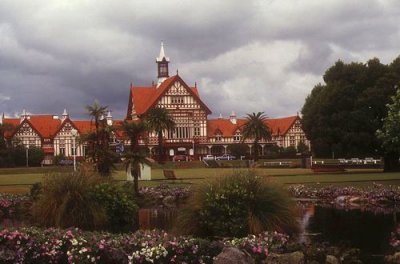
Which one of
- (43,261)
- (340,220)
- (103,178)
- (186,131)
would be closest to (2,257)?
(43,261)

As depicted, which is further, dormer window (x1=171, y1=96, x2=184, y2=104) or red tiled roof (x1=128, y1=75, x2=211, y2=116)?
dormer window (x1=171, y1=96, x2=184, y2=104)

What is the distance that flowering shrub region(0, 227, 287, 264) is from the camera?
11.0 metres

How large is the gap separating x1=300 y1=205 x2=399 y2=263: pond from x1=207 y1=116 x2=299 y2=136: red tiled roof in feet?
307

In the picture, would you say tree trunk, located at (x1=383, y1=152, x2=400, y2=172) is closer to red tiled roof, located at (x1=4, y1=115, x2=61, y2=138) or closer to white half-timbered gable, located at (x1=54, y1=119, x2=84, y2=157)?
white half-timbered gable, located at (x1=54, y1=119, x2=84, y2=157)

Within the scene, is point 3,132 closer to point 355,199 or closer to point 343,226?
point 355,199

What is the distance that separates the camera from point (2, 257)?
Result: 1151 centimetres

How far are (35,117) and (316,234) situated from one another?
348 ft

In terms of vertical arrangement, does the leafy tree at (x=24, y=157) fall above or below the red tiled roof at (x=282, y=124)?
below

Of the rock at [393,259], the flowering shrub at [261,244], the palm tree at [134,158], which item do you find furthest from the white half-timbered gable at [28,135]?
the rock at [393,259]

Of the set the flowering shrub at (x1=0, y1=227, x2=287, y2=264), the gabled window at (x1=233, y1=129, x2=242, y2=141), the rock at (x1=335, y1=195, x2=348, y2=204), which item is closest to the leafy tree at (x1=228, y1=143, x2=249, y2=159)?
the gabled window at (x1=233, y1=129, x2=242, y2=141)

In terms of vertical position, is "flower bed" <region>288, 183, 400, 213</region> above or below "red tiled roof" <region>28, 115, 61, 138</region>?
below

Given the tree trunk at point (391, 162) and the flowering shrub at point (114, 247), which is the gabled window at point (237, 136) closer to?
the tree trunk at point (391, 162)

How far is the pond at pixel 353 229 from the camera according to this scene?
1419 cm

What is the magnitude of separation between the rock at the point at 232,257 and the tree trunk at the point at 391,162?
46916mm
